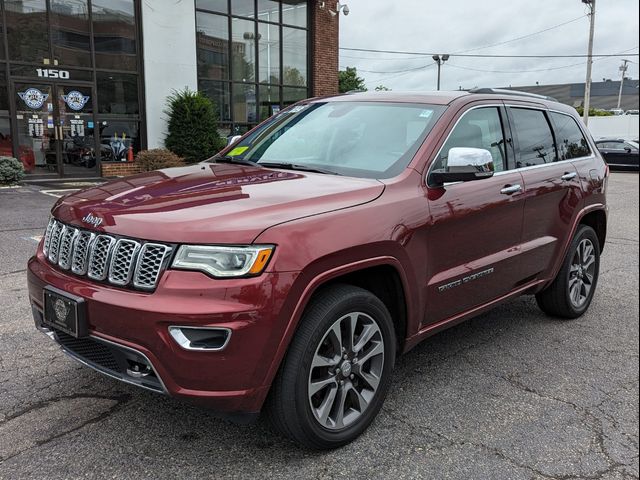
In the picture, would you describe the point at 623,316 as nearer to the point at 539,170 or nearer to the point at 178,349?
the point at 539,170

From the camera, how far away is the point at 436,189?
3377 mm

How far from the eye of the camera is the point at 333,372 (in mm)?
2891

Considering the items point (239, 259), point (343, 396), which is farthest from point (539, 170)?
point (239, 259)

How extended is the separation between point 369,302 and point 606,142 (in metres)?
26.4

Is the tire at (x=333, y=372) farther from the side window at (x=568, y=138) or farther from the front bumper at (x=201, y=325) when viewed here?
the side window at (x=568, y=138)

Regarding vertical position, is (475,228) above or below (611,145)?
below

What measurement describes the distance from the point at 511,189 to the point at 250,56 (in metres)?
14.9

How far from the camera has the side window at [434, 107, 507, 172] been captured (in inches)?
146

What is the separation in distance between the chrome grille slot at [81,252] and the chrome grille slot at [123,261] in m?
0.21

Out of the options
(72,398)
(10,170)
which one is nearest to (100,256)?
(72,398)

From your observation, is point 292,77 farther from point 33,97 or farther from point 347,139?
Result: point 347,139

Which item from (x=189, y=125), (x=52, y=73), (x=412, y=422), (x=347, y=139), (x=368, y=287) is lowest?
(x=412, y=422)

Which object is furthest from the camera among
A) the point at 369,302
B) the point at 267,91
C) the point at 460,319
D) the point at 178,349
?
the point at 267,91

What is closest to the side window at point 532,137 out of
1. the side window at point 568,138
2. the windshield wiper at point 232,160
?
the side window at point 568,138
